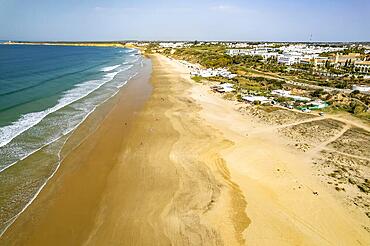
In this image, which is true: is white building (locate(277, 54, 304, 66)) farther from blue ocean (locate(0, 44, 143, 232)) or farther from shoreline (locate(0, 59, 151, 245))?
blue ocean (locate(0, 44, 143, 232))

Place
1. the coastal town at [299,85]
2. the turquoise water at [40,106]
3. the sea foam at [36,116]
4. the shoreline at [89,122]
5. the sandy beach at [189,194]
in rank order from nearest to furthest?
1. the sandy beach at [189,194]
2. the shoreline at [89,122]
3. the turquoise water at [40,106]
4. the sea foam at [36,116]
5. the coastal town at [299,85]

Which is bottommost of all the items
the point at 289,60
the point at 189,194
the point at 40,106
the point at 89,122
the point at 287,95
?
the point at 189,194

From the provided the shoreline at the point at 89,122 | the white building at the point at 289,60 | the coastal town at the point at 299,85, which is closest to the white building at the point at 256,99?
the coastal town at the point at 299,85

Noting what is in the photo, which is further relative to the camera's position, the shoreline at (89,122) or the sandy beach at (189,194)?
the shoreline at (89,122)

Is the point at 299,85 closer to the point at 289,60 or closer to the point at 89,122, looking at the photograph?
the point at 289,60

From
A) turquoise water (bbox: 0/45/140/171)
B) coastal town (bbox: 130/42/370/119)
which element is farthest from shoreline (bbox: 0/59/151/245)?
coastal town (bbox: 130/42/370/119)

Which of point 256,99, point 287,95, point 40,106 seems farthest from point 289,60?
point 40,106

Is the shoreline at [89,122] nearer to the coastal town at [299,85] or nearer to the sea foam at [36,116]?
the sea foam at [36,116]

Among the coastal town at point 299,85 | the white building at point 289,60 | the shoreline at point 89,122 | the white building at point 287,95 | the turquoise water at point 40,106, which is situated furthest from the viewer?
the white building at point 289,60
